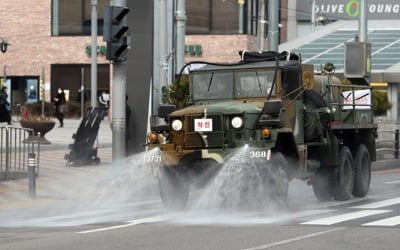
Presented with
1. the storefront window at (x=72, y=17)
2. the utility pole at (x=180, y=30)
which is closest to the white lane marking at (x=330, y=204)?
the utility pole at (x=180, y=30)

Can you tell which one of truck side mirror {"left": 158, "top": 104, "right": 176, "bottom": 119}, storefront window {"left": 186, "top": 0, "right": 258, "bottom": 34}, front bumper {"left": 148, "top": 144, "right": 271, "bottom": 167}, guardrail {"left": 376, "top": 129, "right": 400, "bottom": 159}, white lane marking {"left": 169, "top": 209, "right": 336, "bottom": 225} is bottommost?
white lane marking {"left": 169, "top": 209, "right": 336, "bottom": 225}

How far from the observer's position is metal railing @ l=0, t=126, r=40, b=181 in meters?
19.8

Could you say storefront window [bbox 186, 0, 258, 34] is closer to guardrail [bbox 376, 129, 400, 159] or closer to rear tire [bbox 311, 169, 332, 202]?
guardrail [bbox 376, 129, 400, 159]

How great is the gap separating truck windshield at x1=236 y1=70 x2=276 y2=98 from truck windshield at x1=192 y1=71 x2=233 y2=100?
0.17 m

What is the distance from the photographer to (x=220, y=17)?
57.1 meters

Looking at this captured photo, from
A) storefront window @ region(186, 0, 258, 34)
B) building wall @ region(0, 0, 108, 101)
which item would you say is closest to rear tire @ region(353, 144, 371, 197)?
storefront window @ region(186, 0, 258, 34)

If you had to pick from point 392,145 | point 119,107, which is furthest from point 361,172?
point 392,145

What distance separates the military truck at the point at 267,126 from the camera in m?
13.9

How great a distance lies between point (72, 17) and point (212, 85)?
4516cm

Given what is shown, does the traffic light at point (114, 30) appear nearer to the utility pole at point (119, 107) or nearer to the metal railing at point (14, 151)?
the utility pole at point (119, 107)

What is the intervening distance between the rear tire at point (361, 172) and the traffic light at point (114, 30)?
515 centimetres

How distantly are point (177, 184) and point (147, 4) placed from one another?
10.2 m

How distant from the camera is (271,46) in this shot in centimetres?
2367

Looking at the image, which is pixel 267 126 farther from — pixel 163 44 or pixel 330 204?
pixel 163 44
